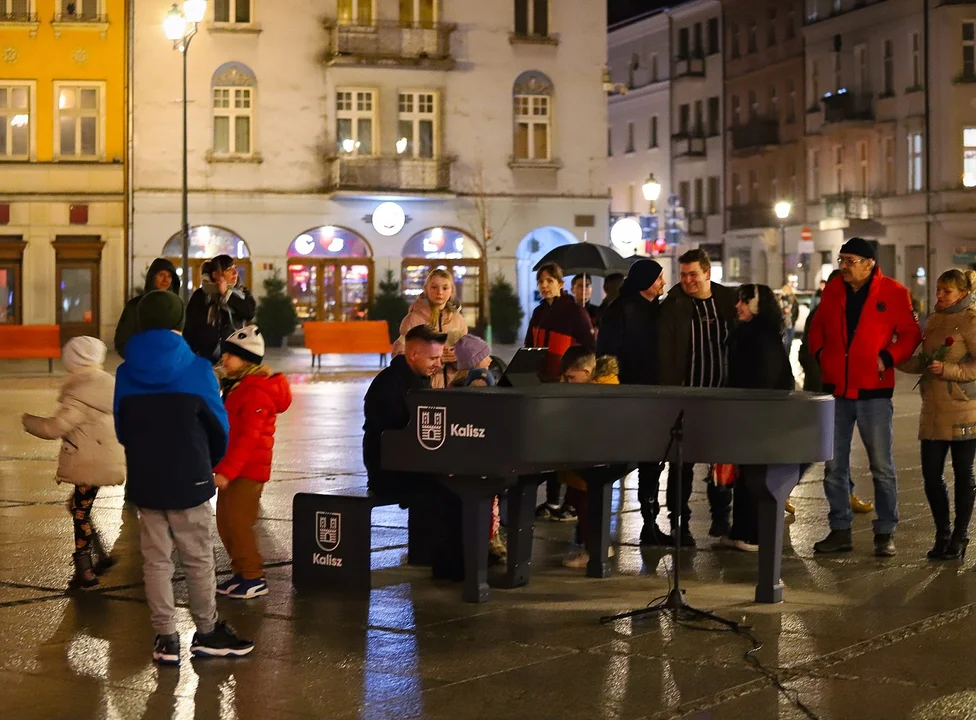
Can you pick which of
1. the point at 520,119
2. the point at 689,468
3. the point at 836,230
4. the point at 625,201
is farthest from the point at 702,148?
the point at 689,468

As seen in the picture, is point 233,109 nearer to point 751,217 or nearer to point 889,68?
point 889,68

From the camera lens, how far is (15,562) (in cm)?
1052

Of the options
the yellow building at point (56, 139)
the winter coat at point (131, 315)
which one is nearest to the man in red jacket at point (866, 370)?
the winter coat at point (131, 315)

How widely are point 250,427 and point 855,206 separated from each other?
178 ft

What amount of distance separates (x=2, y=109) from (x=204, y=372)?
39594mm

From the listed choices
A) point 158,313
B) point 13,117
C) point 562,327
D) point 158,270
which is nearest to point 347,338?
point 13,117

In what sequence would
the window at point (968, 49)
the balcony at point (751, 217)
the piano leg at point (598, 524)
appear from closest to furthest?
the piano leg at point (598, 524)
the window at point (968, 49)
the balcony at point (751, 217)

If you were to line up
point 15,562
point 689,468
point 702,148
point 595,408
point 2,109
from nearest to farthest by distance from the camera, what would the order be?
point 595,408 < point 15,562 < point 689,468 < point 2,109 < point 702,148

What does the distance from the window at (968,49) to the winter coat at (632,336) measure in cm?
4899

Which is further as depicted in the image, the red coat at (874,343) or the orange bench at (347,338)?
the orange bench at (347,338)

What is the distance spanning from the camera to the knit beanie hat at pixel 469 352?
37.1ft

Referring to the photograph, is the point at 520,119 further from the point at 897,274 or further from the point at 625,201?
the point at 625,201

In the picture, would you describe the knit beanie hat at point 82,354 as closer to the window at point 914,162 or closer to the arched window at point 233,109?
the arched window at point 233,109

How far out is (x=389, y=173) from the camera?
1832 inches
